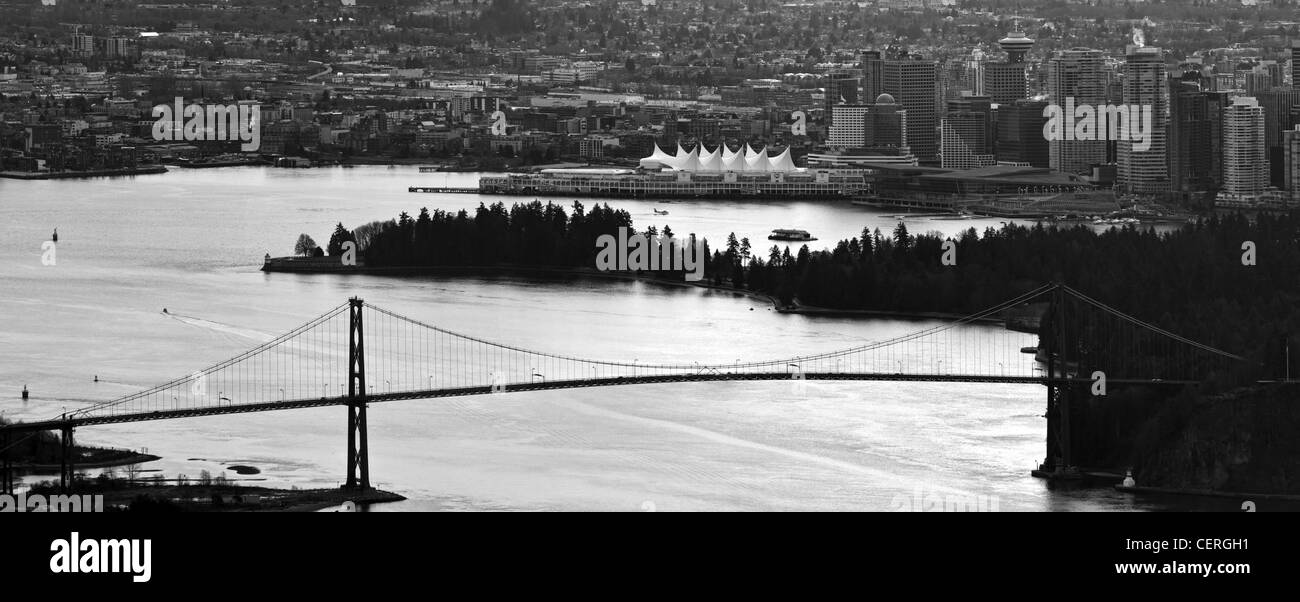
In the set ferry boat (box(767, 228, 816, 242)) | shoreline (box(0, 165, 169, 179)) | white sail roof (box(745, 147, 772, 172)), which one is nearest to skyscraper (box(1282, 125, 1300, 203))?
white sail roof (box(745, 147, 772, 172))

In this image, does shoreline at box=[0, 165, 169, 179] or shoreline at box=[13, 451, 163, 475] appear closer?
shoreline at box=[13, 451, 163, 475]

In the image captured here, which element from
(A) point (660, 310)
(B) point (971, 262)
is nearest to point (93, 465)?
(A) point (660, 310)

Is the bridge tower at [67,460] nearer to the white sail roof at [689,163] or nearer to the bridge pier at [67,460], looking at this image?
the bridge pier at [67,460]

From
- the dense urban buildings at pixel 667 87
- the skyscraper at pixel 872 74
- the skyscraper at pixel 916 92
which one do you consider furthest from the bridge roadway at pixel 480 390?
the skyscraper at pixel 872 74

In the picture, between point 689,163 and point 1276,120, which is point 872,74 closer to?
point 1276,120

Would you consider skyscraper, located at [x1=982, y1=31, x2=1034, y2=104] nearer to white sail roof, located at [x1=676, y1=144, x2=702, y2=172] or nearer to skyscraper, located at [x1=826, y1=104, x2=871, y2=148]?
skyscraper, located at [x1=826, y1=104, x2=871, y2=148]
